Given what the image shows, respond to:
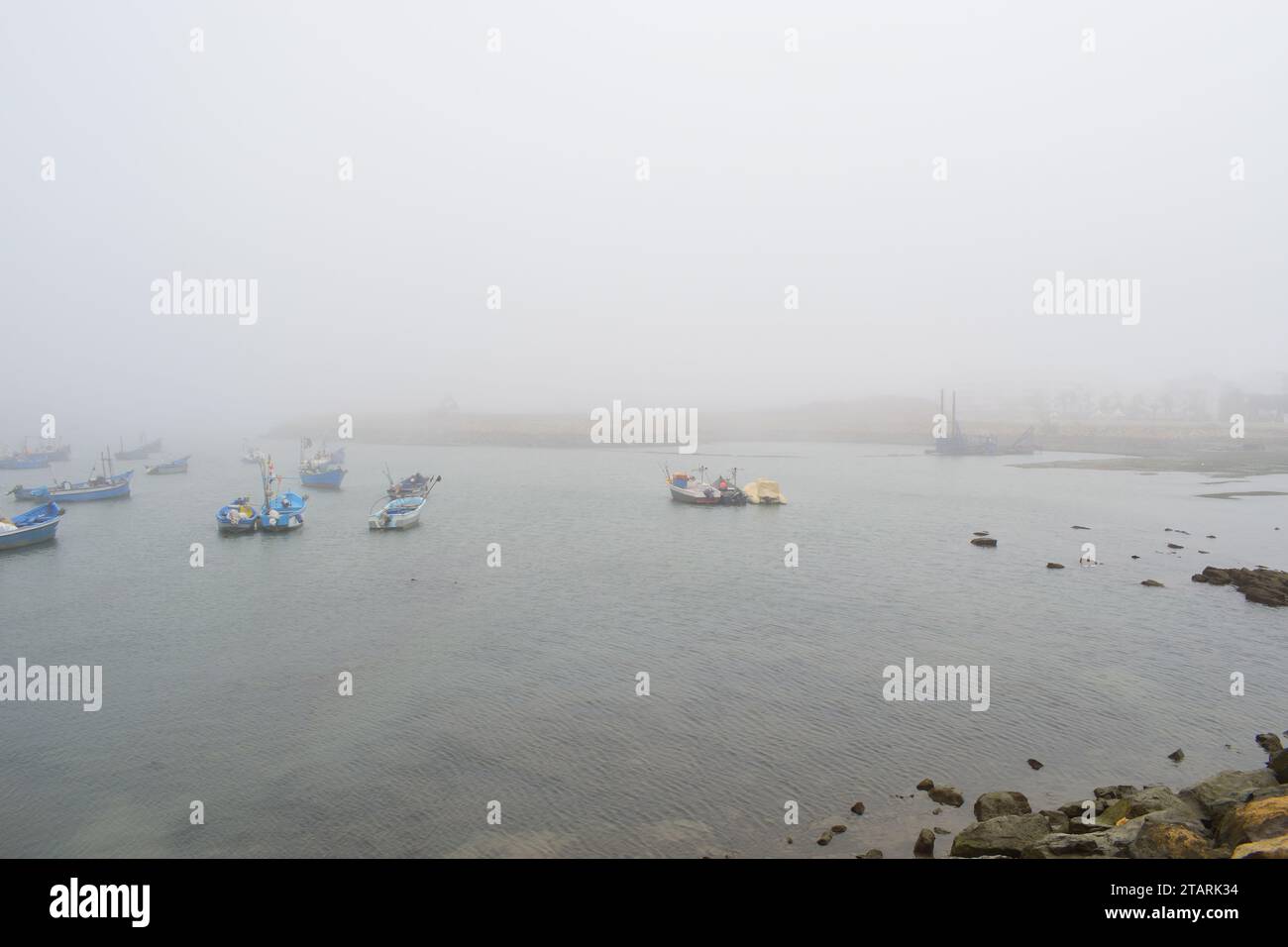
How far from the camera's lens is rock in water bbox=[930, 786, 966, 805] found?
Result: 17.8 metres

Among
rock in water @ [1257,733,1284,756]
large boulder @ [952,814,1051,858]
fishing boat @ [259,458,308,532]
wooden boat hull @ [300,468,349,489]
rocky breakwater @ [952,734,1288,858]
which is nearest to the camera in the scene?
rocky breakwater @ [952,734,1288,858]

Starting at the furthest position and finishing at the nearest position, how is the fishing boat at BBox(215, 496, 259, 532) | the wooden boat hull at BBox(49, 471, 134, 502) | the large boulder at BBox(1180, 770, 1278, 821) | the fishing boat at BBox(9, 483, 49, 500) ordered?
the fishing boat at BBox(9, 483, 49, 500) < the wooden boat hull at BBox(49, 471, 134, 502) < the fishing boat at BBox(215, 496, 259, 532) < the large boulder at BBox(1180, 770, 1278, 821)

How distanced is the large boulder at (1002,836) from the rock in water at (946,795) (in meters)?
1.99

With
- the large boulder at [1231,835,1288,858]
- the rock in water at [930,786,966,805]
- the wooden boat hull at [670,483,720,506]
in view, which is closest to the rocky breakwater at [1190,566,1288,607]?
the rock in water at [930,786,966,805]

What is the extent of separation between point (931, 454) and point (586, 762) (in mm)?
126368

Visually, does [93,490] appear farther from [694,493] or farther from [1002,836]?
[1002,836]

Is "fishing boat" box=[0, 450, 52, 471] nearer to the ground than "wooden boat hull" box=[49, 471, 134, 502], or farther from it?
farther from it

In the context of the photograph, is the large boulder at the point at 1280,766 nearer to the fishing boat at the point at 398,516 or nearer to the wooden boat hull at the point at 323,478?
the fishing boat at the point at 398,516

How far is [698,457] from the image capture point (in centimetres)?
13250

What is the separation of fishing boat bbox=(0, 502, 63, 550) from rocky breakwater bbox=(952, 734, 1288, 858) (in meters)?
58.8

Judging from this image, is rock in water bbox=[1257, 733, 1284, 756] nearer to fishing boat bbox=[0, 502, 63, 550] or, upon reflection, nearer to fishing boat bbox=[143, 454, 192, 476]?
fishing boat bbox=[0, 502, 63, 550]

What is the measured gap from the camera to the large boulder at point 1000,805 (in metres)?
16.7

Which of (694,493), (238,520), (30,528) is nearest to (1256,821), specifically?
(238,520)

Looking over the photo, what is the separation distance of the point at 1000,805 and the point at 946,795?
131cm
